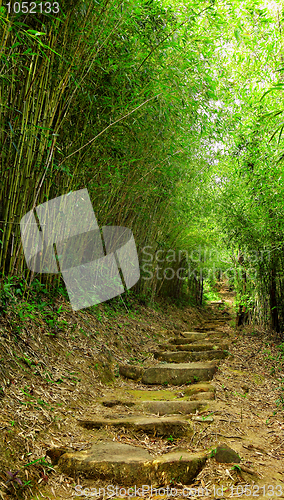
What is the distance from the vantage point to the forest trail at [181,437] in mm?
1407

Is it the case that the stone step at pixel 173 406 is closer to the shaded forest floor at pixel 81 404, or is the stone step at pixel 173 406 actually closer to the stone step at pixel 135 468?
the shaded forest floor at pixel 81 404

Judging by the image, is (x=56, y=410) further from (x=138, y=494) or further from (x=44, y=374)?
(x=138, y=494)

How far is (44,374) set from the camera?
2076 millimetres

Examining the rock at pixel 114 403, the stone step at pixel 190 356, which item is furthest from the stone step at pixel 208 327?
the rock at pixel 114 403

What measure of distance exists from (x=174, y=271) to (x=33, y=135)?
622 centimetres

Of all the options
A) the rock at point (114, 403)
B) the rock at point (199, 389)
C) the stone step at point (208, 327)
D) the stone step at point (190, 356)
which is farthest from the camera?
the stone step at point (208, 327)

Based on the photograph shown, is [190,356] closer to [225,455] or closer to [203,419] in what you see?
[203,419]

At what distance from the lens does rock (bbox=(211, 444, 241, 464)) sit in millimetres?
1476

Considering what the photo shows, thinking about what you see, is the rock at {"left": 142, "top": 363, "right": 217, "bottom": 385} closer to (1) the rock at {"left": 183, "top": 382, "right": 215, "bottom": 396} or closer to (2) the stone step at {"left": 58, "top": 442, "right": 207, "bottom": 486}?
(1) the rock at {"left": 183, "top": 382, "right": 215, "bottom": 396}

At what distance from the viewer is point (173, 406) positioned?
7.30 feet

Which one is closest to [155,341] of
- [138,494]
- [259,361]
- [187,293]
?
[259,361]

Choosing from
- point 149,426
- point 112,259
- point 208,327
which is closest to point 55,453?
point 149,426

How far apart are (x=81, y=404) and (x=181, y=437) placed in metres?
0.71

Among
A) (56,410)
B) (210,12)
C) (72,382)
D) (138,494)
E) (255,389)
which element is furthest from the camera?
(255,389)
